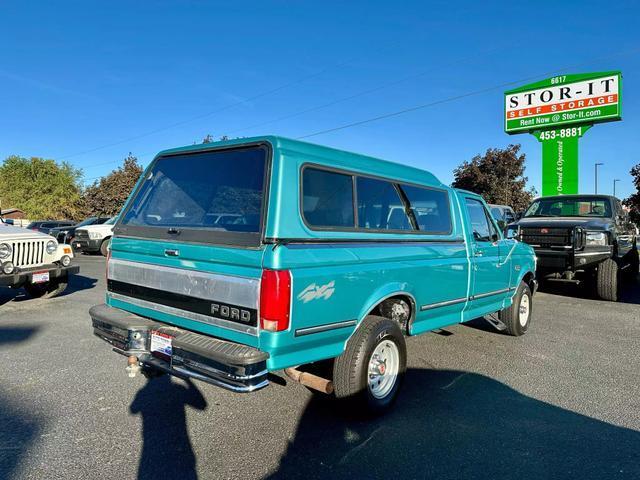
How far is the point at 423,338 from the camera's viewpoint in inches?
240

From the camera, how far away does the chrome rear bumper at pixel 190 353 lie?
279 centimetres

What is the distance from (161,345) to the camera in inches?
131

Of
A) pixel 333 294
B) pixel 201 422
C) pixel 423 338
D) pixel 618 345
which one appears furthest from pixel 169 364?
pixel 618 345

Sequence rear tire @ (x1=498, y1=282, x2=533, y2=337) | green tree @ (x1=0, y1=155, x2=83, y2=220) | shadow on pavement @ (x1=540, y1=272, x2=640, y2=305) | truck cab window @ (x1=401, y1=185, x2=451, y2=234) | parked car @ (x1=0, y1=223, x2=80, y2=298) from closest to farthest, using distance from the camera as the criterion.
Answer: truck cab window @ (x1=401, y1=185, x2=451, y2=234) → rear tire @ (x1=498, y1=282, x2=533, y2=337) → parked car @ (x1=0, y1=223, x2=80, y2=298) → shadow on pavement @ (x1=540, y1=272, x2=640, y2=305) → green tree @ (x1=0, y1=155, x2=83, y2=220)

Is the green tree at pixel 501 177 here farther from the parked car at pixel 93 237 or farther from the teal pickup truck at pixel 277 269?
the teal pickup truck at pixel 277 269

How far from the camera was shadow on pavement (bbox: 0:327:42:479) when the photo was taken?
291cm

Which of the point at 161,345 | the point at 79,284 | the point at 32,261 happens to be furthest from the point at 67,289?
the point at 161,345

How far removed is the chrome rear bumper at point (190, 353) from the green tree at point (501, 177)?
3148cm

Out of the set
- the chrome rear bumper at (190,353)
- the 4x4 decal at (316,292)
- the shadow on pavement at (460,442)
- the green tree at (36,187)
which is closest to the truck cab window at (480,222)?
the shadow on pavement at (460,442)

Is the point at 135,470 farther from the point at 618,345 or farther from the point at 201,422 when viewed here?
the point at 618,345

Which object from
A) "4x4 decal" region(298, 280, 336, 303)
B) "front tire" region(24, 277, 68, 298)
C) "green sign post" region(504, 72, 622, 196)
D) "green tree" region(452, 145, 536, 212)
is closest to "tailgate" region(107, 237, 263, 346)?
"4x4 decal" region(298, 280, 336, 303)

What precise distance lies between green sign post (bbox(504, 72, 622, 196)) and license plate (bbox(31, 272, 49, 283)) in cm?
1710

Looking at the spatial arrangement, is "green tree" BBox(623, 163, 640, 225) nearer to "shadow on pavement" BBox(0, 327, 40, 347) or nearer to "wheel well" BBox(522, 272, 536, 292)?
"wheel well" BBox(522, 272, 536, 292)

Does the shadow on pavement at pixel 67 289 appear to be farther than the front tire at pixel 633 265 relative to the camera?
No
